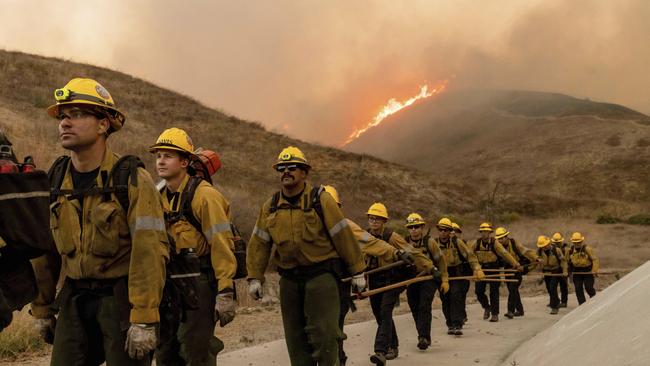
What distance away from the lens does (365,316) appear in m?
14.8

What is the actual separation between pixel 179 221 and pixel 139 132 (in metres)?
34.7

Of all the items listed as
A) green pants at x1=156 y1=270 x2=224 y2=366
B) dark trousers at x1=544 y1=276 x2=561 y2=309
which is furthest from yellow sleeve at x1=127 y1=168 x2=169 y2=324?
dark trousers at x1=544 y1=276 x2=561 y2=309

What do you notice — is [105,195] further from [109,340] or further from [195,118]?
[195,118]

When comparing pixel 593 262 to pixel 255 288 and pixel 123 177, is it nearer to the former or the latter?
pixel 255 288

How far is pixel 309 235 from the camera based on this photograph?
5902 mm

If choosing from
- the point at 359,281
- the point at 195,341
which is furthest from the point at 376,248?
the point at 195,341

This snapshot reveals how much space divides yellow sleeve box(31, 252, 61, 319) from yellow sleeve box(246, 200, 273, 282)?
2632 mm

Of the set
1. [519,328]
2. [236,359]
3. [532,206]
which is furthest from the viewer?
[532,206]

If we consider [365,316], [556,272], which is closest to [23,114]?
[365,316]

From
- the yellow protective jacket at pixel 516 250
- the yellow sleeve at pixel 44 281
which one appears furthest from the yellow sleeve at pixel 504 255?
the yellow sleeve at pixel 44 281

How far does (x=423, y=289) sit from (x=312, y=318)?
173 inches

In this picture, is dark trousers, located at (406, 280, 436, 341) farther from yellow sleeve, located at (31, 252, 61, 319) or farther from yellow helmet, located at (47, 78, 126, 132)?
yellow helmet, located at (47, 78, 126, 132)

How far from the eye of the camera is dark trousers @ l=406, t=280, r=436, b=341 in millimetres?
9680

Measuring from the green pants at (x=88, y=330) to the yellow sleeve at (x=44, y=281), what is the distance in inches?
11.6
